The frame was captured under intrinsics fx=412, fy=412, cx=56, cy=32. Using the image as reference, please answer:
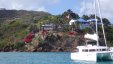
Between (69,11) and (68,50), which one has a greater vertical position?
(69,11)

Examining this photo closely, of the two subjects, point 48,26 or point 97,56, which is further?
point 48,26

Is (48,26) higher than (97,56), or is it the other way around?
(48,26)

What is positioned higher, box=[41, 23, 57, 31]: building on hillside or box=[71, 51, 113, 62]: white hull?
box=[41, 23, 57, 31]: building on hillside

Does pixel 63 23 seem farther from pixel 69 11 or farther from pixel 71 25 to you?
pixel 69 11

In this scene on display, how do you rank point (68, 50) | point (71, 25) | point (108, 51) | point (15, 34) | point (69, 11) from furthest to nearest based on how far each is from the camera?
1. point (69, 11)
2. point (15, 34)
3. point (71, 25)
4. point (68, 50)
5. point (108, 51)

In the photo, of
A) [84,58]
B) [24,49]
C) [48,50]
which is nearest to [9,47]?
[24,49]

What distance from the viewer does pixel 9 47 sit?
15750 centimetres

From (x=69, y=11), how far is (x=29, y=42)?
40264mm

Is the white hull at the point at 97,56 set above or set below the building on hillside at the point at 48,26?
below

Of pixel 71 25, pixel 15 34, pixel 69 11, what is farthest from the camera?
pixel 69 11

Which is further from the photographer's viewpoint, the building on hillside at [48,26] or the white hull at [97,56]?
the building on hillside at [48,26]

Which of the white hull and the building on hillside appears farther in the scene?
the building on hillside

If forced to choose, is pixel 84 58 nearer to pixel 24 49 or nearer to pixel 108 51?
pixel 108 51

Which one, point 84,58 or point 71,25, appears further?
point 71,25
